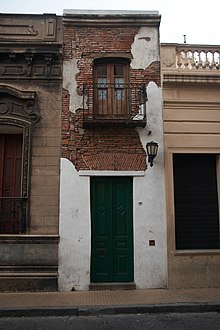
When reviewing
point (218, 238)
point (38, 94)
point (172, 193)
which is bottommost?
point (218, 238)

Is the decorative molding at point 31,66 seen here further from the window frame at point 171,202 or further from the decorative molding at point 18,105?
the window frame at point 171,202

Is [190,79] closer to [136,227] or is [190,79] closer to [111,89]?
[111,89]

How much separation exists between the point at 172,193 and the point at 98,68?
4179mm

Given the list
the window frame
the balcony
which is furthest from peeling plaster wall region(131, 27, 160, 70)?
the window frame

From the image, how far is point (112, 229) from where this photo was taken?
9.12m

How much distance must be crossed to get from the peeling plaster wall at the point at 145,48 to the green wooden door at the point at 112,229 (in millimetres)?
3353

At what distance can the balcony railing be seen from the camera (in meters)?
→ 8.98

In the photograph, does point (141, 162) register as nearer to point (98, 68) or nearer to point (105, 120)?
point (105, 120)

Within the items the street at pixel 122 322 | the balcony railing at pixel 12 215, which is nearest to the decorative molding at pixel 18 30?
the balcony railing at pixel 12 215

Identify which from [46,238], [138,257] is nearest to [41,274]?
[46,238]

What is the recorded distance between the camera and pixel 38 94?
31.3 feet

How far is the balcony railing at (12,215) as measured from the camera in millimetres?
8984

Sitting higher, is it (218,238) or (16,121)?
(16,121)

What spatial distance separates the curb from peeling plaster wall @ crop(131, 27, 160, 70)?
6338 mm
